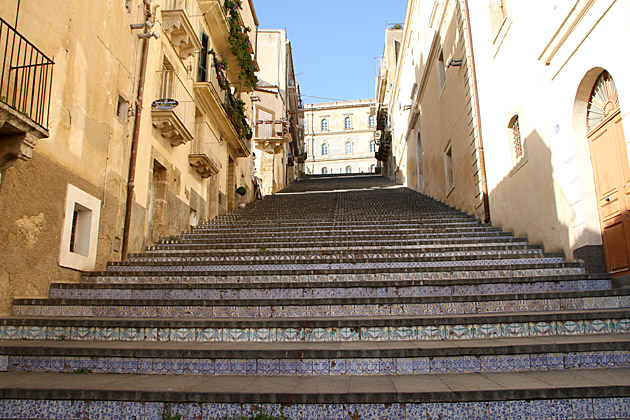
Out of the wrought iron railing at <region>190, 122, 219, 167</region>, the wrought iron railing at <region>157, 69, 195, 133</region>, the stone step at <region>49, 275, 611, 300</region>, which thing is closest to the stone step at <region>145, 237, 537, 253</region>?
the stone step at <region>49, 275, 611, 300</region>

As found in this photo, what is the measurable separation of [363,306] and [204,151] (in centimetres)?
900

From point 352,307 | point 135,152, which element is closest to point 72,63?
point 135,152

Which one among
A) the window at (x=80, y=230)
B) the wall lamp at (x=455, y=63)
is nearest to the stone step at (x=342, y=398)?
the window at (x=80, y=230)

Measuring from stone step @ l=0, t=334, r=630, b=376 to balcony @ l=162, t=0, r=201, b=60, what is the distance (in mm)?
8310

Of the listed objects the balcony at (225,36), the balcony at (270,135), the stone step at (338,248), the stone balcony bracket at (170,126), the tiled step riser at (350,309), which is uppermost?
the balcony at (270,135)

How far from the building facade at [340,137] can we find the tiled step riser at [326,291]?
59.5 metres

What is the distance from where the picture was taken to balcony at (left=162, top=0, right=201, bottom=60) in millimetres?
10250

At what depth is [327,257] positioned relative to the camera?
7703 mm

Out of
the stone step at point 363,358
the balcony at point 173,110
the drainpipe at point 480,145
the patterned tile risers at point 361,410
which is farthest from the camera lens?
the drainpipe at point 480,145

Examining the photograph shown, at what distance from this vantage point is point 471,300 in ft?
16.9

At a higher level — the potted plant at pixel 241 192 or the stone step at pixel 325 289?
the potted plant at pixel 241 192

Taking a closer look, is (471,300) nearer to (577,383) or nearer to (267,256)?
(577,383)

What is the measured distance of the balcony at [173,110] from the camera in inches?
375

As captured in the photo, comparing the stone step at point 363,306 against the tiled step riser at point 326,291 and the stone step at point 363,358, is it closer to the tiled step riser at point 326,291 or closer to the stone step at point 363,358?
Result: the tiled step riser at point 326,291
